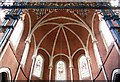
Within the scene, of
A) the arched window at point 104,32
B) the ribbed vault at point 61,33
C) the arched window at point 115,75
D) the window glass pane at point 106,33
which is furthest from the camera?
the ribbed vault at point 61,33

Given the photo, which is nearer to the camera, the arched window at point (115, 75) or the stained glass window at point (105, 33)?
the arched window at point (115, 75)

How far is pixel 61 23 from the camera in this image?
15766 millimetres

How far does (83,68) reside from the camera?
15.0 m

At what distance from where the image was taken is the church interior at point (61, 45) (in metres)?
10.4

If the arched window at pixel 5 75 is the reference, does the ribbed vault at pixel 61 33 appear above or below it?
above

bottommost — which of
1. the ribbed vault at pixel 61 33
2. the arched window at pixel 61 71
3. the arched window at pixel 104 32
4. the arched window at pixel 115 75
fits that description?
the arched window at pixel 115 75

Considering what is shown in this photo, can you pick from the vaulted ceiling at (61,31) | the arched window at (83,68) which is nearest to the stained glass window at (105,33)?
the vaulted ceiling at (61,31)

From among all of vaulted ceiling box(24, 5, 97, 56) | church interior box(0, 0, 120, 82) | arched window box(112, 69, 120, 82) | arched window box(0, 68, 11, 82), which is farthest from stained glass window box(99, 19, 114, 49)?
arched window box(0, 68, 11, 82)

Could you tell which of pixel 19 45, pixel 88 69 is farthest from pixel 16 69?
pixel 88 69

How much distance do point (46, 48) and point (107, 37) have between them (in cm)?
689

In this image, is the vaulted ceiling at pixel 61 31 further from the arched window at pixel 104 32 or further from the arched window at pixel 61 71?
the arched window at pixel 104 32

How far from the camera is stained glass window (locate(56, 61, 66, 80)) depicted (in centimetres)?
1513

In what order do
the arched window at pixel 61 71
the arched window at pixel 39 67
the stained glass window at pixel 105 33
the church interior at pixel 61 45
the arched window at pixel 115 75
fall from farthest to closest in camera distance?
the arched window at pixel 61 71 < the arched window at pixel 39 67 < the stained glass window at pixel 105 33 < the church interior at pixel 61 45 < the arched window at pixel 115 75

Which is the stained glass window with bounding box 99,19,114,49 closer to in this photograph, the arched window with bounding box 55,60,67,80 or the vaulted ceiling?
the vaulted ceiling
